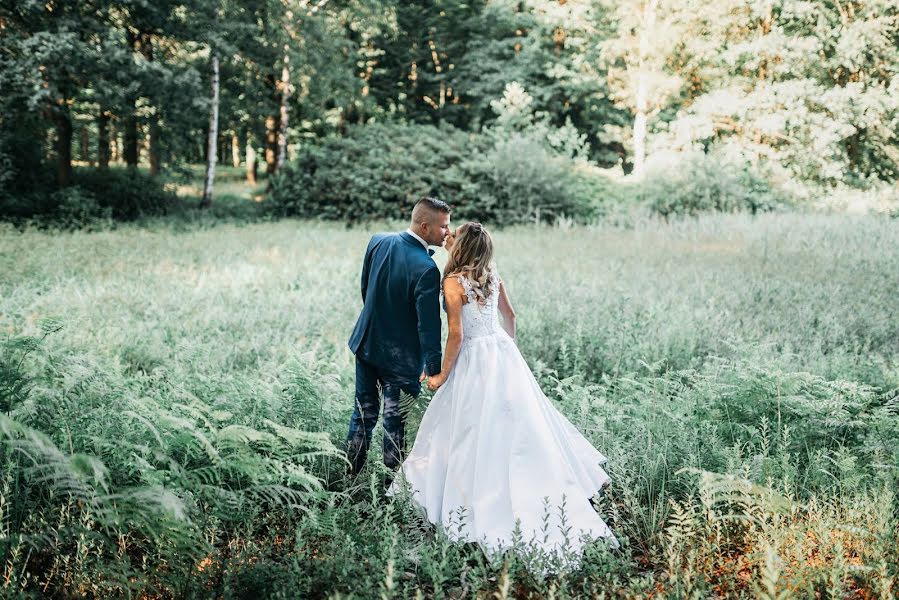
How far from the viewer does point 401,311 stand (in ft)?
14.2

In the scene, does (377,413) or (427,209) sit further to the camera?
(377,413)

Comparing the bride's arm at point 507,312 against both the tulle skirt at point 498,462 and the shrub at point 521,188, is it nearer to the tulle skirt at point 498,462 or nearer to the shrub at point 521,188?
the tulle skirt at point 498,462

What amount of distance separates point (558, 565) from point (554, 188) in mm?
18755

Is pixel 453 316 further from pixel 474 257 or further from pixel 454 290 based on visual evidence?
pixel 474 257

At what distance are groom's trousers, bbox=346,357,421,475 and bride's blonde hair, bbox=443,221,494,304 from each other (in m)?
0.85

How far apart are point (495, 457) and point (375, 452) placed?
1179 millimetres

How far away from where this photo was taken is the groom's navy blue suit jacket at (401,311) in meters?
4.14

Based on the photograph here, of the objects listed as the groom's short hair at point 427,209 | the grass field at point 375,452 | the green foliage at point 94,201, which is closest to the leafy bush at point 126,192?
the green foliage at point 94,201

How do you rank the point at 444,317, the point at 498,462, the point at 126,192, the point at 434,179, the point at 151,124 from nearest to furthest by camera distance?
the point at 498,462 → the point at 444,317 → the point at 151,124 → the point at 126,192 → the point at 434,179

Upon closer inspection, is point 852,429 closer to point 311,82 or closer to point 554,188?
point 554,188

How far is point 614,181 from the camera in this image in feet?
77.8

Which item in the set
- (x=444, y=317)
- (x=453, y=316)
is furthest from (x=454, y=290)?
(x=444, y=317)

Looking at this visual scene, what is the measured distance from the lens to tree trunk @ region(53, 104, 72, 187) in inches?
767

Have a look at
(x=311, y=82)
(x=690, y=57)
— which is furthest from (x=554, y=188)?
(x=690, y=57)
